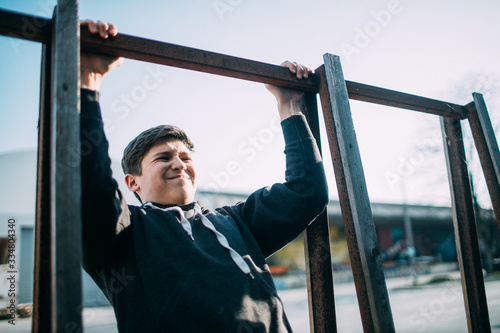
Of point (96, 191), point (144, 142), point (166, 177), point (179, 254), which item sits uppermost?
point (144, 142)

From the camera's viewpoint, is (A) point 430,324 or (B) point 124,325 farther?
(A) point 430,324

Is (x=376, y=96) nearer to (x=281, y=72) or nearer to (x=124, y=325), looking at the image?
(x=281, y=72)

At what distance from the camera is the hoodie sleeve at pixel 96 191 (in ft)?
4.16

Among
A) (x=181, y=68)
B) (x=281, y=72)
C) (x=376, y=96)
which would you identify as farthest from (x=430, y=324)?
(x=181, y=68)

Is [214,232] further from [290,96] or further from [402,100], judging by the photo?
[402,100]

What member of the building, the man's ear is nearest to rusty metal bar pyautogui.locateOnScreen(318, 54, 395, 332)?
the man's ear

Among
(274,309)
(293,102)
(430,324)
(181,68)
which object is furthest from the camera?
(430,324)

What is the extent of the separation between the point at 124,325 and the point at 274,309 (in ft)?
1.90

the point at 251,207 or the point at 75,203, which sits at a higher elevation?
the point at 251,207

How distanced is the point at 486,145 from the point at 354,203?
→ 4.57ft

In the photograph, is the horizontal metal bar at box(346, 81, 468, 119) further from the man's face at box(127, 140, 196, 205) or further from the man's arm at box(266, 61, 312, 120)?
the man's face at box(127, 140, 196, 205)

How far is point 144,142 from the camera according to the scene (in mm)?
1814

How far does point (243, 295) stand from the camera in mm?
1380

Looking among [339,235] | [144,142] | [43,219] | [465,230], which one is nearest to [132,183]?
[144,142]
